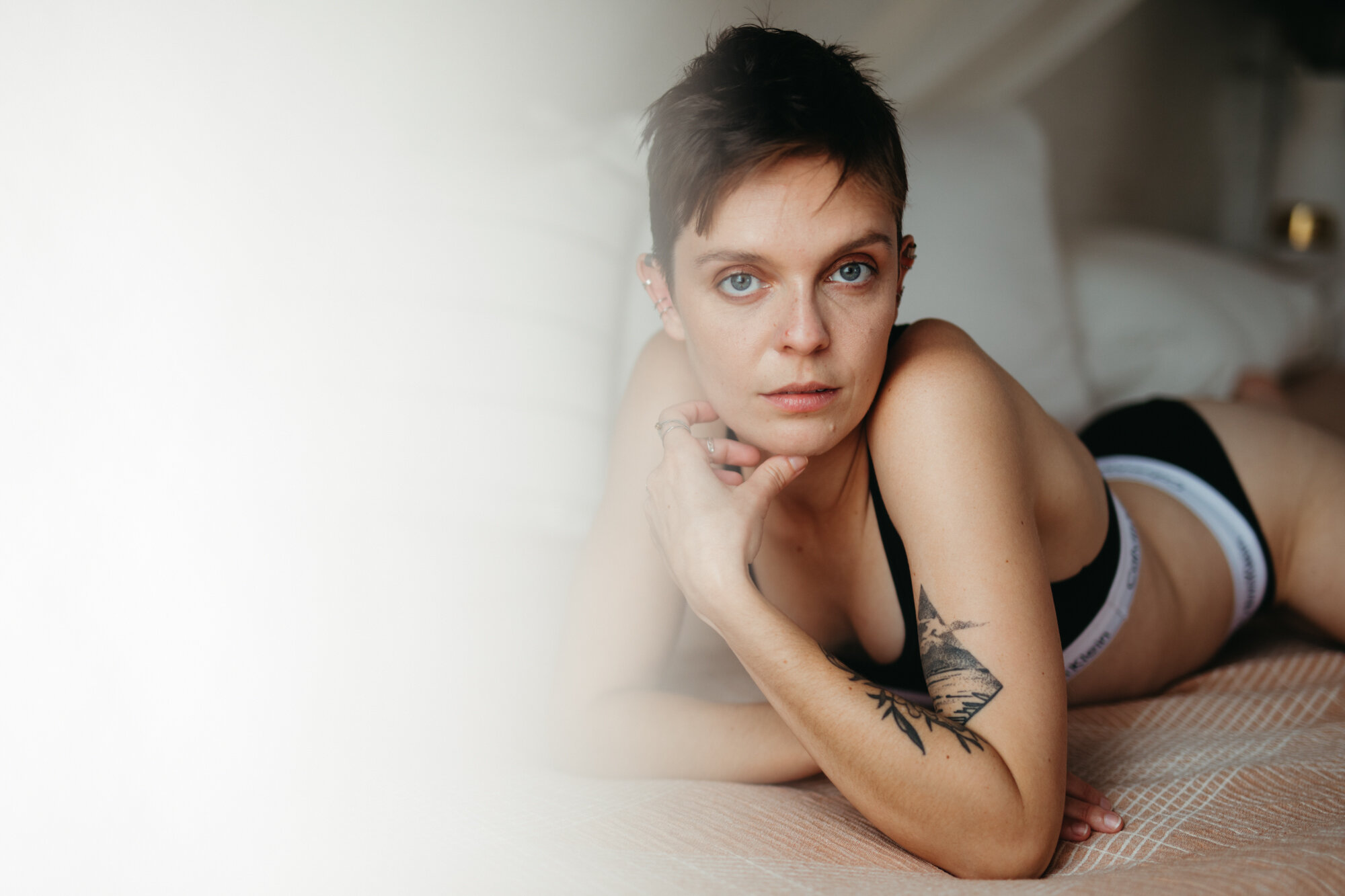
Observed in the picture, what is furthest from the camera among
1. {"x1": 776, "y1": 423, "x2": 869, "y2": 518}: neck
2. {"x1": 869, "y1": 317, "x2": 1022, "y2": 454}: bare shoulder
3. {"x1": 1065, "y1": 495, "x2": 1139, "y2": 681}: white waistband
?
{"x1": 1065, "y1": 495, "x2": 1139, "y2": 681}: white waistband

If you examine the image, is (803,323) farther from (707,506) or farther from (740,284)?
(707,506)

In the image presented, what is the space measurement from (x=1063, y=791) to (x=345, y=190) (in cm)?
75

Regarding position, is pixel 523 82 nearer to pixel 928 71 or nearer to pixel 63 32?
pixel 63 32

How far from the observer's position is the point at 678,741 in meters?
0.86

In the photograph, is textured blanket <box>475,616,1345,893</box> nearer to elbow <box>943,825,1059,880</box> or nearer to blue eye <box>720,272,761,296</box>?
elbow <box>943,825,1059,880</box>

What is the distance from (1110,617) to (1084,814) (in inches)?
11.4

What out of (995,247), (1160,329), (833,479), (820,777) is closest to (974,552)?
(833,479)

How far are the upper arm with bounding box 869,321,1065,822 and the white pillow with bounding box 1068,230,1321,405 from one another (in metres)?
1.13

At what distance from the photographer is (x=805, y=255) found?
662 millimetres

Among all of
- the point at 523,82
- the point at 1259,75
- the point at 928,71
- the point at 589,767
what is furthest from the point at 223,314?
the point at 1259,75

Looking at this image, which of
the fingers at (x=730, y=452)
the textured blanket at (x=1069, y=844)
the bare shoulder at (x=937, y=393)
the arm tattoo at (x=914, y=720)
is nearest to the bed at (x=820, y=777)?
the textured blanket at (x=1069, y=844)

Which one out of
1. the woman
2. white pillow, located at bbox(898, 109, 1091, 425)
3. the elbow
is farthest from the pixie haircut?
white pillow, located at bbox(898, 109, 1091, 425)

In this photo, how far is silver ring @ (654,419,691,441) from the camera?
82 cm

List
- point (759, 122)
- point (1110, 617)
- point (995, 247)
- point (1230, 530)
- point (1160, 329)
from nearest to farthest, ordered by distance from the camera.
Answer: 1. point (759, 122)
2. point (1110, 617)
3. point (1230, 530)
4. point (995, 247)
5. point (1160, 329)
